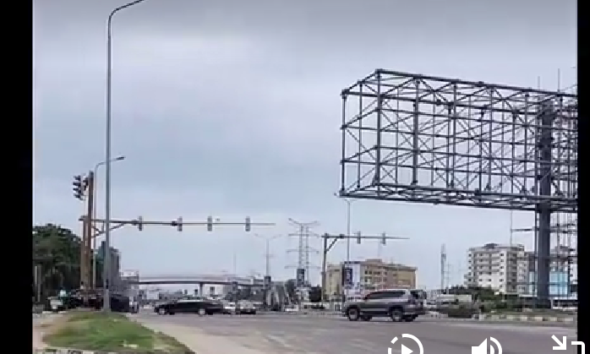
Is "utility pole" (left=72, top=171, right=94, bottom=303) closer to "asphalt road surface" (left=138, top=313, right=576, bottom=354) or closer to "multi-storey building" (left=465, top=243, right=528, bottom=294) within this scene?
"asphalt road surface" (left=138, top=313, right=576, bottom=354)

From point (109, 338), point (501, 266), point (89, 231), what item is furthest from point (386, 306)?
point (109, 338)

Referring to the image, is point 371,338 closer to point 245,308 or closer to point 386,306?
point 386,306

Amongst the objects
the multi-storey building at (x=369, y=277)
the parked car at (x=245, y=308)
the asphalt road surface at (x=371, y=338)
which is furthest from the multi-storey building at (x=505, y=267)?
the parked car at (x=245, y=308)

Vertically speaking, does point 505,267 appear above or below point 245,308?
above

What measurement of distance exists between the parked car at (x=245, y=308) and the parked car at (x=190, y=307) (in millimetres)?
506

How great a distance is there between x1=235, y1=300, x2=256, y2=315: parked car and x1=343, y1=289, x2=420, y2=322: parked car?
21.8 ft

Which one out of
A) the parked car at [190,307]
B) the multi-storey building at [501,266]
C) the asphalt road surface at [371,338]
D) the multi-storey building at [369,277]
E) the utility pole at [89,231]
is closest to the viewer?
the asphalt road surface at [371,338]

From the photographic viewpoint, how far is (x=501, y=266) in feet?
47.4

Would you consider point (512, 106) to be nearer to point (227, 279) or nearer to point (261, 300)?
point (227, 279)

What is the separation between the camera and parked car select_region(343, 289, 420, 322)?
17031 mm

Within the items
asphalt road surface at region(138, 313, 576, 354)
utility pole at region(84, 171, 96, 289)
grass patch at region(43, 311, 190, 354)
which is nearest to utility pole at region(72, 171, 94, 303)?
utility pole at region(84, 171, 96, 289)

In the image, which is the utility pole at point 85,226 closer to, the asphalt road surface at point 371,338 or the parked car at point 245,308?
the asphalt road surface at point 371,338

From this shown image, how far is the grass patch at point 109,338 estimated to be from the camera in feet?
32.3

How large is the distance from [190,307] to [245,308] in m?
1.46
